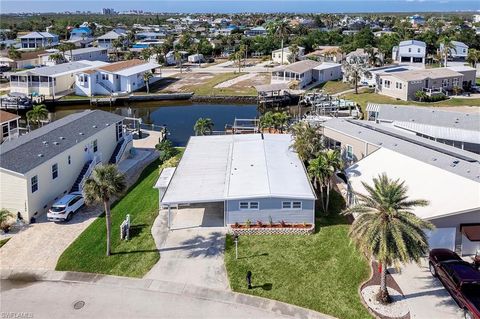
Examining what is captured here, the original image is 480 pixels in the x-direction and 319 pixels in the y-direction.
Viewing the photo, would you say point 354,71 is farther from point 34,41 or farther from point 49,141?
point 34,41

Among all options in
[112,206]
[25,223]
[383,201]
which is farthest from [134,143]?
[383,201]

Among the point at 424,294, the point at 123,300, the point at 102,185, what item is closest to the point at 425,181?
the point at 424,294

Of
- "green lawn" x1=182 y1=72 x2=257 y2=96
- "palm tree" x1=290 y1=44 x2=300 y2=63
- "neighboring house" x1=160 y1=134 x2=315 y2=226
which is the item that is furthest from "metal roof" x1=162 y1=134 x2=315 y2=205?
"palm tree" x1=290 y1=44 x2=300 y2=63

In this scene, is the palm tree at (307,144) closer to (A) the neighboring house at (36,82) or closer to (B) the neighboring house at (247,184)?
(B) the neighboring house at (247,184)

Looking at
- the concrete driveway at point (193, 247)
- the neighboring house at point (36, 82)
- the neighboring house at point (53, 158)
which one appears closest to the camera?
the concrete driveway at point (193, 247)

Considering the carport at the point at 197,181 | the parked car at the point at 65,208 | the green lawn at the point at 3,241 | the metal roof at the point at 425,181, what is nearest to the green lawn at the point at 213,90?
the carport at the point at 197,181

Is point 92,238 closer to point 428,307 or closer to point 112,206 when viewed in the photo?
point 112,206

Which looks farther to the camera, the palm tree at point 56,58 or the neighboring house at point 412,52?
the palm tree at point 56,58
